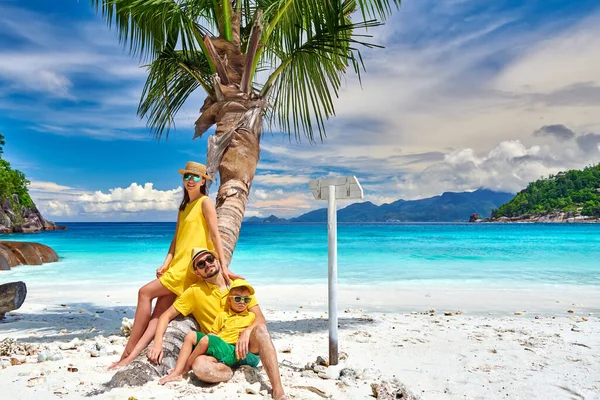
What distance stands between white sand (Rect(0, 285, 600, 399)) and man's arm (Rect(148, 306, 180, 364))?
241 millimetres

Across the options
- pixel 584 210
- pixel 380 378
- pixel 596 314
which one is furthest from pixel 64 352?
pixel 584 210

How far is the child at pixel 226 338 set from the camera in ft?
12.6

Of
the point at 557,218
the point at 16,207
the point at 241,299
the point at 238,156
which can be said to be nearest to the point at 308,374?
the point at 241,299

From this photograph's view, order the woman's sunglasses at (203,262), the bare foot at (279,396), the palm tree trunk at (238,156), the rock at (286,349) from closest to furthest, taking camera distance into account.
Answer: the bare foot at (279,396) → the woman's sunglasses at (203,262) → the rock at (286,349) → the palm tree trunk at (238,156)

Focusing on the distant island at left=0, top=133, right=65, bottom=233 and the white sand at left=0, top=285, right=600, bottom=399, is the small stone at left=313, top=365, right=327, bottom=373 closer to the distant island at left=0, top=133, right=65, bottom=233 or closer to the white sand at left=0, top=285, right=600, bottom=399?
the white sand at left=0, top=285, right=600, bottom=399

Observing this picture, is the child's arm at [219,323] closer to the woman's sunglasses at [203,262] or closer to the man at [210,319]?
the man at [210,319]

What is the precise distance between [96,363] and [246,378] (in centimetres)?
163

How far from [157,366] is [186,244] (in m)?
1.10

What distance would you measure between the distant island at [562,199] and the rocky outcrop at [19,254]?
9325cm

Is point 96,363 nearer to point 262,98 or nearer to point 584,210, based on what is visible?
point 262,98

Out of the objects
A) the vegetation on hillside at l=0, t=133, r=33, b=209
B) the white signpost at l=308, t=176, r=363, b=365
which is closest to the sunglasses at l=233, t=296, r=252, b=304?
the white signpost at l=308, t=176, r=363, b=365

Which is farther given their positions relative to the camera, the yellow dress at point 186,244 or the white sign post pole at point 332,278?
the white sign post pole at point 332,278

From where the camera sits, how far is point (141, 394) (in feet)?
11.5

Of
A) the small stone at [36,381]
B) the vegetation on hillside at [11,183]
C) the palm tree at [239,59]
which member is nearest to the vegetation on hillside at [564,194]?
the vegetation on hillside at [11,183]
